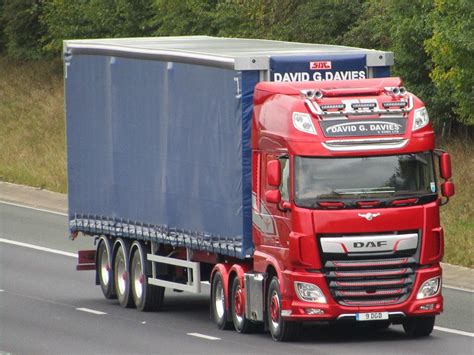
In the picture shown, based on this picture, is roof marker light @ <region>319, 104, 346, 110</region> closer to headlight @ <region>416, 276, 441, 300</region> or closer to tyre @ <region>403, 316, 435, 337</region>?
headlight @ <region>416, 276, 441, 300</region>

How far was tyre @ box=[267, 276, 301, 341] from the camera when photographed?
20000mm

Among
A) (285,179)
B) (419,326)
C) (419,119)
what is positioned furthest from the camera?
(419,326)

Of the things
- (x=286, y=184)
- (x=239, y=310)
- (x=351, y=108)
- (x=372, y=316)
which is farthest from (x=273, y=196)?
(x=239, y=310)

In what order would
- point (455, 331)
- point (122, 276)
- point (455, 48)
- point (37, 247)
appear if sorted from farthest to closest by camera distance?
point (37, 247) < point (455, 48) < point (122, 276) < point (455, 331)

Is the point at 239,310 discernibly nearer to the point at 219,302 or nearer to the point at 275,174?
the point at 219,302

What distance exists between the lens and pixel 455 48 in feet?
99.9

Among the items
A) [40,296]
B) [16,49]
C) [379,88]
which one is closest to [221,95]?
[379,88]

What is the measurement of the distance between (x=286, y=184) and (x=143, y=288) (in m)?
4.95

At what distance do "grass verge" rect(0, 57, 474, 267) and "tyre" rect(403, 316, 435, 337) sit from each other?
7.12m

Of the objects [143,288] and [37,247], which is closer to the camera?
[143,288]

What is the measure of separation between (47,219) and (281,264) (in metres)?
17.0

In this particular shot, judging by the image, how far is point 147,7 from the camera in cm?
5344

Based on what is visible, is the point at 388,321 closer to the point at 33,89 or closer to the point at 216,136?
the point at 216,136

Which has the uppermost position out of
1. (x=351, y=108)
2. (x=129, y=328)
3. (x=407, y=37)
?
(x=407, y=37)
